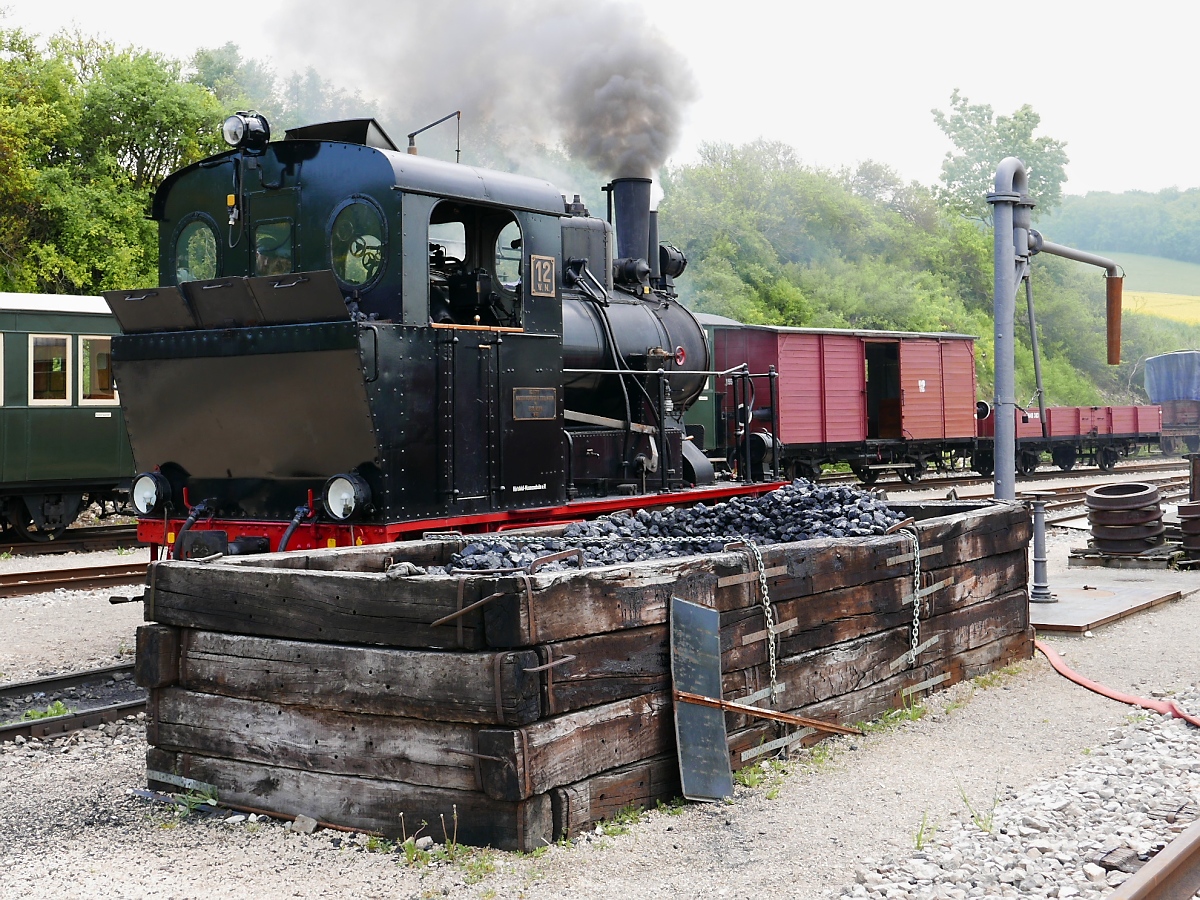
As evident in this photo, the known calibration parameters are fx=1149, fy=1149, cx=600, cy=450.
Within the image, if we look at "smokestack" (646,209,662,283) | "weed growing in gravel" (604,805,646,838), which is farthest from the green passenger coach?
"weed growing in gravel" (604,805,646,838)

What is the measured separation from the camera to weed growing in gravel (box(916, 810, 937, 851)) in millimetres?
4016

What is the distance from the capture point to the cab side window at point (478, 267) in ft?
24.5

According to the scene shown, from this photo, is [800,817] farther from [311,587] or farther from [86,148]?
[86,148]

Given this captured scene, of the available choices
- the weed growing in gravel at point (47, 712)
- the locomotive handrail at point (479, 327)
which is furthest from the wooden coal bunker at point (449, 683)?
the locomotive handrail at point (479, 327)

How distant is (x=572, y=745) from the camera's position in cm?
402

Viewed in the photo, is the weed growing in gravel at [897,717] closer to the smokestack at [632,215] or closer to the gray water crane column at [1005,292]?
the gray water crane column at [1005,292]

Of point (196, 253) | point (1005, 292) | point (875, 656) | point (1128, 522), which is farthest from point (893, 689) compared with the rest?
point (1128, 522)

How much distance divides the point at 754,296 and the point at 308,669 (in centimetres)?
3370

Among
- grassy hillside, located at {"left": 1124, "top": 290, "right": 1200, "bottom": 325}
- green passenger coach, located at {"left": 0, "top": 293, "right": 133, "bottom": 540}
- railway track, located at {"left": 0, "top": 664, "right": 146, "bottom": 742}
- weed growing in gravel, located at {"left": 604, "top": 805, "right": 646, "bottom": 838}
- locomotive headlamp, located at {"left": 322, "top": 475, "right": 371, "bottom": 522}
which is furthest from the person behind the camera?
grassy hillside, located at {"left": 1124, "top": 290, "right": 1200, "bottom": 325}

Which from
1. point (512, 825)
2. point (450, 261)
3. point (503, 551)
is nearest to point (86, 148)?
point (450, 261)

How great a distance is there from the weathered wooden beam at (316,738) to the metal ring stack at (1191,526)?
10205 mm

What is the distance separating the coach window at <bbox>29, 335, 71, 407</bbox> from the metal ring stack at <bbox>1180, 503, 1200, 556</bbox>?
12.9 meters

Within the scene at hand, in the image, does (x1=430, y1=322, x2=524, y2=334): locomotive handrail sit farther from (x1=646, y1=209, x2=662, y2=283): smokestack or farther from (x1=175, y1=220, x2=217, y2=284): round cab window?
(x1=646, y1=209, x2=662, y2=283): smokestack

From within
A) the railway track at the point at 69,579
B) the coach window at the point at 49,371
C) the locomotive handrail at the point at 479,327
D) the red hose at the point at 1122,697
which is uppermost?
the coach window at the point at 49,371
